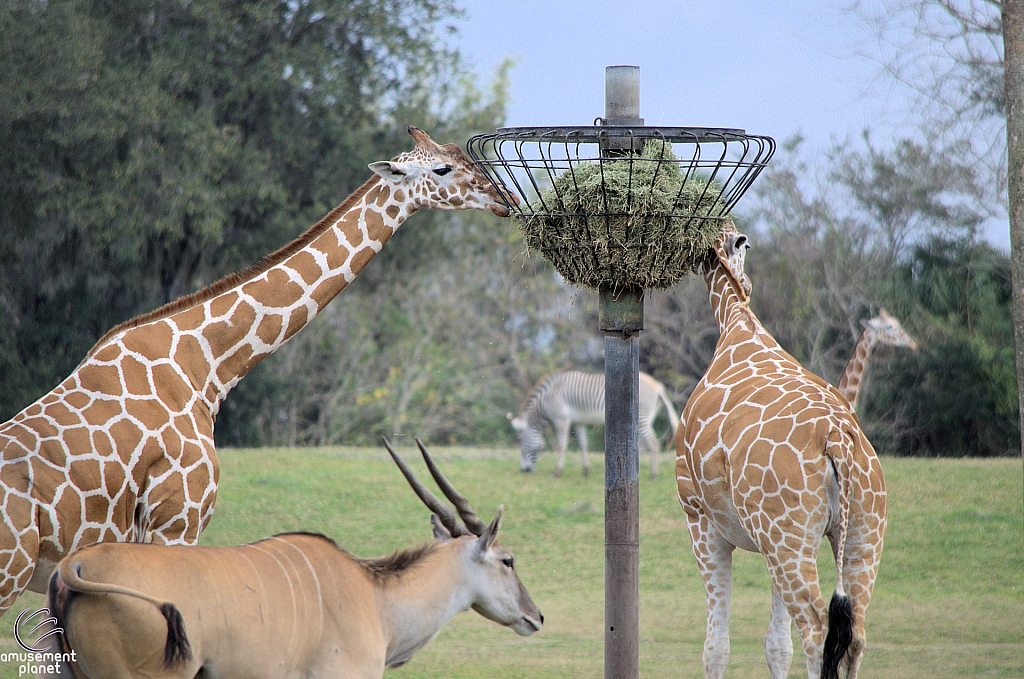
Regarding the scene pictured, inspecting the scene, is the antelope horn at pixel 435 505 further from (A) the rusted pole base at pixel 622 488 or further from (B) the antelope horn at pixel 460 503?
(A) the rusted pole base at pixel 622 488

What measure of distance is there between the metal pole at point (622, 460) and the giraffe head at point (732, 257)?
130 cm

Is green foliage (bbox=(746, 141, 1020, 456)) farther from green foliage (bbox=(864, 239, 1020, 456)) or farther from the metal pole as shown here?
the metal pole

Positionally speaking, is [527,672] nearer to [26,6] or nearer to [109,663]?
[109,663]

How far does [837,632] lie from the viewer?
4566mm

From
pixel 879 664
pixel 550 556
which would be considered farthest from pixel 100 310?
pixel 879 664

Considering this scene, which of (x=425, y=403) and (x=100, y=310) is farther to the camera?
(x=425, y=403)

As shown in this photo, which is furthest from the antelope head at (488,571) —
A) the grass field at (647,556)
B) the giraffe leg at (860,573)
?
the grass field at (647,556)

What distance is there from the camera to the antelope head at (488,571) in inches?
184

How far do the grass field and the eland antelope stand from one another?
9.82ft

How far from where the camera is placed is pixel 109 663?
363 cm

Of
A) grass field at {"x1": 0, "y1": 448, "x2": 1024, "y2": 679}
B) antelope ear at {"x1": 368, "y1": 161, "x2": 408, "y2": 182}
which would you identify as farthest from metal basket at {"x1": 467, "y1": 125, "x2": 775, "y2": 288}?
grass field at {"x1": 0, "y1": 448, "x2": 1024, "y2": 679}

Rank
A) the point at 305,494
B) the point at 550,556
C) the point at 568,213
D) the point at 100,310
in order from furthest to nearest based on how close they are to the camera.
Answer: the point at 100,310 < the point at 305,494 < the point at 550,556 < the point at 568,213

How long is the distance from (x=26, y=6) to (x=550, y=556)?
9.81 meters

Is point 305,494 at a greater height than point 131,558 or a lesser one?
lesser
